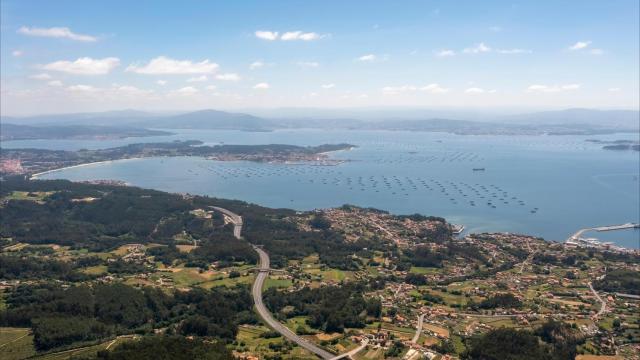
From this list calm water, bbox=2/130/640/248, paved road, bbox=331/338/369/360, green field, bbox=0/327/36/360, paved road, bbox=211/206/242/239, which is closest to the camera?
paved road, bbox=331/338/369/360

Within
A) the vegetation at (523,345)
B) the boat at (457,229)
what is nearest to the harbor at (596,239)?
the boat at (457,229)

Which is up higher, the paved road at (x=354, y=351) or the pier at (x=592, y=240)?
the paved road at (x=354, y=351)

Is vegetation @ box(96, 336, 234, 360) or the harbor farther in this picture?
the harbor

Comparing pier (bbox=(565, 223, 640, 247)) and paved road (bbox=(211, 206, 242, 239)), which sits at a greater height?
paved road (bbox=(211, 206, 242, 239))

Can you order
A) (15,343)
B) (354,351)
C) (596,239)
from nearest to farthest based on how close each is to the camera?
(354,351), (15,343), (596,239)

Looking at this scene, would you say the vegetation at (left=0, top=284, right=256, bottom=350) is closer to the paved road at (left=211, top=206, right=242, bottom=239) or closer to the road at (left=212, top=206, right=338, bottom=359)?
the road at (left=212, top=206, right=338, bottom=359)

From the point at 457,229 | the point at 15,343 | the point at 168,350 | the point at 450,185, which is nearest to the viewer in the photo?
the point at 168,350

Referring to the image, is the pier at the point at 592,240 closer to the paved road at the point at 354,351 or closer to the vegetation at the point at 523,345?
the vegetation at the point at 523,345

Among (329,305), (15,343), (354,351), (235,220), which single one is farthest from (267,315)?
(235,220)

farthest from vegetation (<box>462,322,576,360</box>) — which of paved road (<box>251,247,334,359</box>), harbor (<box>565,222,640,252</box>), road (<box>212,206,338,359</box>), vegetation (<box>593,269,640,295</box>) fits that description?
harbor (<box>565,222,640,252</box>)

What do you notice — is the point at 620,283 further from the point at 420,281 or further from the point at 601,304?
the point at 420,281
